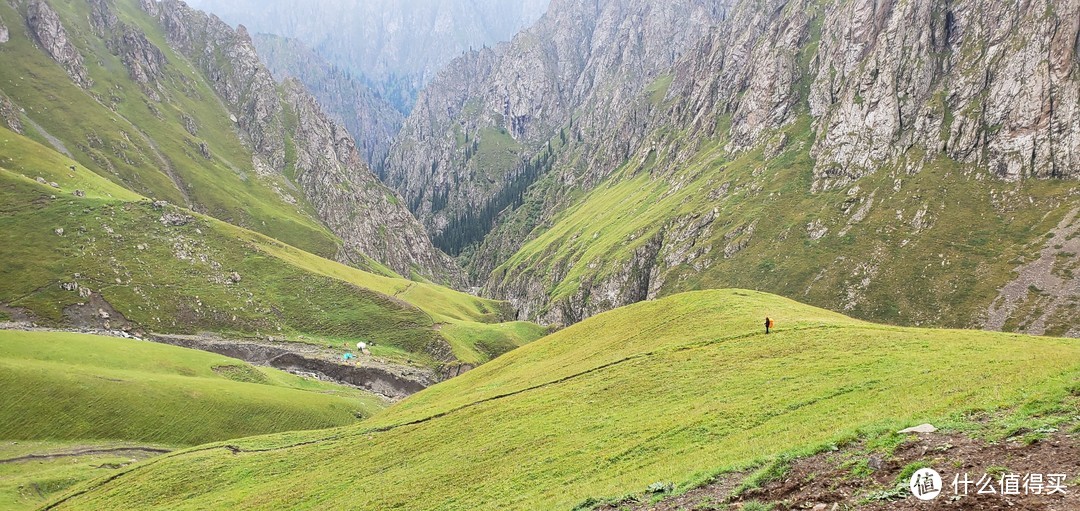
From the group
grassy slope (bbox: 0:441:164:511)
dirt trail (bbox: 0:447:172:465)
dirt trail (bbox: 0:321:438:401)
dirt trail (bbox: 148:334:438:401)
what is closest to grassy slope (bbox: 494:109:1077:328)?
dirt trail (bbox: 0:321:438:401)

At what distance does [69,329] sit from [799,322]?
140 metres

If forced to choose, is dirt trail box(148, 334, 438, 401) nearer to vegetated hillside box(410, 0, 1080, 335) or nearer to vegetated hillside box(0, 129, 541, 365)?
vegetated hillside box(0, 129, 541, 365)

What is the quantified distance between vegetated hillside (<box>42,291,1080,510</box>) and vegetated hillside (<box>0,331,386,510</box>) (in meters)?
25.1

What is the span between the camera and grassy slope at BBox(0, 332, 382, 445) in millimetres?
79750

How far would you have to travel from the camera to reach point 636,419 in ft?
113

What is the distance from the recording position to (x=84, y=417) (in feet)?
265

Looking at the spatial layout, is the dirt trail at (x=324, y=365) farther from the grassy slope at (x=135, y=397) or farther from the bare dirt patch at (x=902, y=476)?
the bare dirt patch at (x=902, y=476)

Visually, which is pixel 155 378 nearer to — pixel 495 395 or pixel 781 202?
pixel 495 395

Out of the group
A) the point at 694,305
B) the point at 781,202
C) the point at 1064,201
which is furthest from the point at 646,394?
the point at 781,202

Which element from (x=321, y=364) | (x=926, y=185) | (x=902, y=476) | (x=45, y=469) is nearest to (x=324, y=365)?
(x=321, y=364)

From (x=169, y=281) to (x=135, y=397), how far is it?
6283 cm

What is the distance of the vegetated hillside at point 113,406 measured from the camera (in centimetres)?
7081

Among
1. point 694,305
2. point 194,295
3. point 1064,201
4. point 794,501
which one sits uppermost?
point 1064,201

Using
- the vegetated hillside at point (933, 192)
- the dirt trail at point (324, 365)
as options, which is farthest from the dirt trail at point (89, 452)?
the vegetated hillside at point (933, 192)
